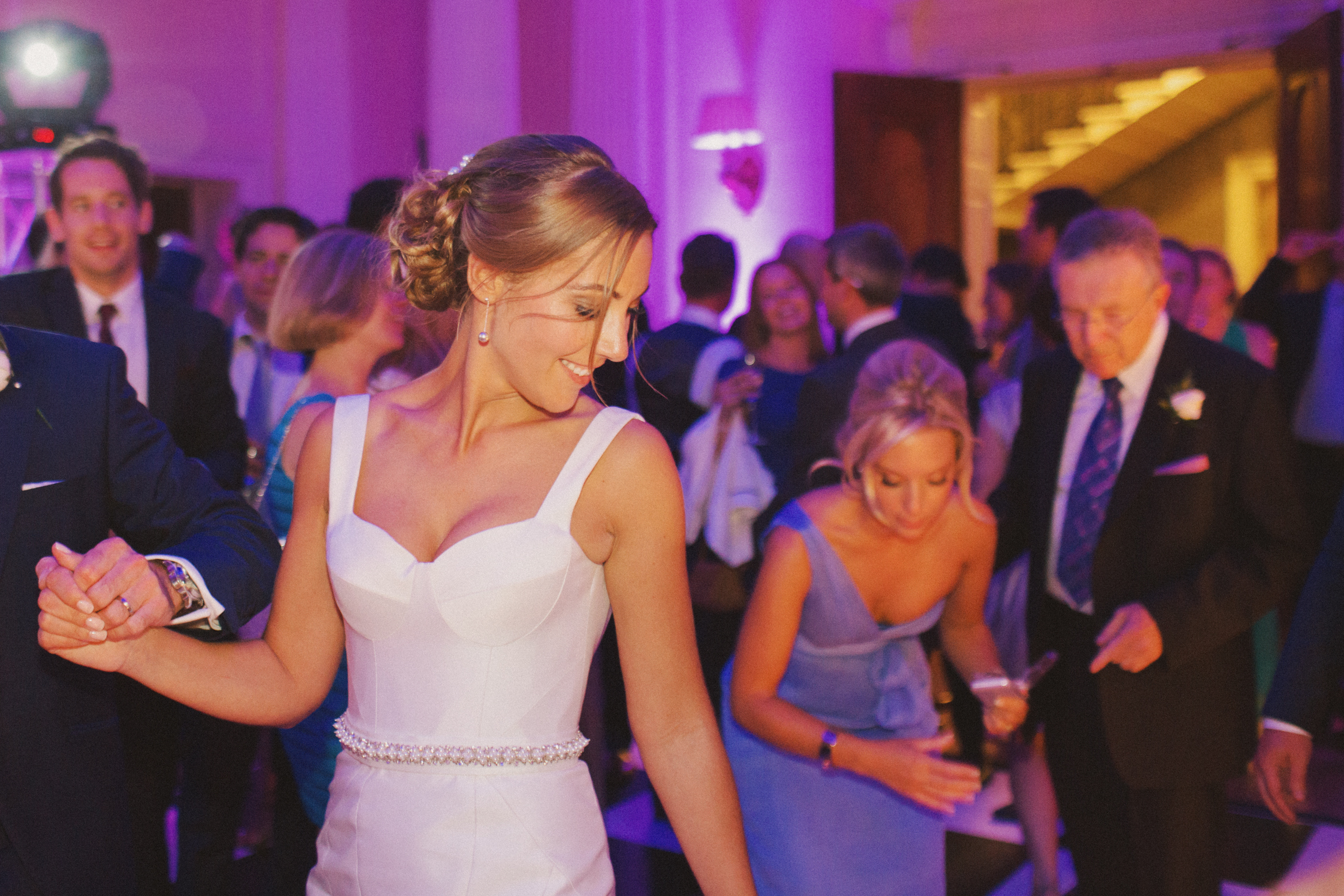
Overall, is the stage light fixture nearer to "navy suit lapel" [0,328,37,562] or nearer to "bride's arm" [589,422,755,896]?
"navy suit lapel" [0,328,37,562]

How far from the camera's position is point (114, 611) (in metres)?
1.34

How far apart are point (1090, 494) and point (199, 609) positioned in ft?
5.88

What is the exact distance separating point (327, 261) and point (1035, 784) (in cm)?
213

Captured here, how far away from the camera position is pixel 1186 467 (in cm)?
244

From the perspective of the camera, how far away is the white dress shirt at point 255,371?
3.94 metres

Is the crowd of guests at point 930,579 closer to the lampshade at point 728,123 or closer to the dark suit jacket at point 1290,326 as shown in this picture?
the dark suit jacket at point 1290,326

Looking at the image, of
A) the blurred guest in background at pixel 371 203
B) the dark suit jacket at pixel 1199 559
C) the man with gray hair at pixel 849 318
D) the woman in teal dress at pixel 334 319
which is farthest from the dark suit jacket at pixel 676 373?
the dark suit jacket at pixel 1199 559

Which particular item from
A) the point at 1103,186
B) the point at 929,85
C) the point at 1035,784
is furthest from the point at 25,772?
the point at 1103,186

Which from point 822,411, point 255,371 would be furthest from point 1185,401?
point 255,371

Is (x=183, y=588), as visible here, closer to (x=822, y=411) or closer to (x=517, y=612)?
(x=517, y=612)

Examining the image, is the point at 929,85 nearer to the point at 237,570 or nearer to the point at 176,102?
the point at 176,102

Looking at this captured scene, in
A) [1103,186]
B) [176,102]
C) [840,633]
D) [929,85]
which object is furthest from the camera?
[1103,186]

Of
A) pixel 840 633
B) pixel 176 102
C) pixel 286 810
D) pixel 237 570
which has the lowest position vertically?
pixel 286 810

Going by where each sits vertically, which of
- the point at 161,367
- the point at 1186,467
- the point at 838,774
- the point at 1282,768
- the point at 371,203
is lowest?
the point at 838,774
